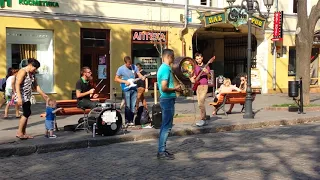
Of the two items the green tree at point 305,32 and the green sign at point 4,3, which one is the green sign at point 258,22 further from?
the green sign at point 4,3

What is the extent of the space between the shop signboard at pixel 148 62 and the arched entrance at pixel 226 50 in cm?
484

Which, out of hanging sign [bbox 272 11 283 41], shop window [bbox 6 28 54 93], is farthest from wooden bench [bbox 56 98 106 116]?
hanging sign [bbox 272 11 283 41]

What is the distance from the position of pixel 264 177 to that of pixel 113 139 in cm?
408

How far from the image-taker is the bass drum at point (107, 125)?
991 centimetres

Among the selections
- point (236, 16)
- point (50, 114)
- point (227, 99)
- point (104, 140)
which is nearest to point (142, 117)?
point (104, 140)

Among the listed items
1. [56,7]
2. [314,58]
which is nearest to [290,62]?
[314,58]

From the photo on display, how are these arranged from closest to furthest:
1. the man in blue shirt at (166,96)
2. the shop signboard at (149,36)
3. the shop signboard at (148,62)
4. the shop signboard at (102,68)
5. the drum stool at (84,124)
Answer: the man in blue shirt at (166,96) < the drum stool at (84,124) < the shop signboard at (102,68) < the shop signboard at (149,36) < the shop signboard at (148,62)

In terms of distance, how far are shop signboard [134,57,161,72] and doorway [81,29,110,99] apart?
1.72 metres

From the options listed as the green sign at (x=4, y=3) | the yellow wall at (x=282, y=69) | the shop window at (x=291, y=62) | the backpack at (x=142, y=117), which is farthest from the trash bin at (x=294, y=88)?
the shop window at (x=291, y=62)

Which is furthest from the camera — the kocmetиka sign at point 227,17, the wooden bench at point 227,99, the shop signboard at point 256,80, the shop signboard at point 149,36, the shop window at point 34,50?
the shop signboard at point 256,80

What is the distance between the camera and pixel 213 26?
950 inches

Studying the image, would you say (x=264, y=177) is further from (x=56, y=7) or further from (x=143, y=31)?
(x=143, y=31)

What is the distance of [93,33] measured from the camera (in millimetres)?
20172

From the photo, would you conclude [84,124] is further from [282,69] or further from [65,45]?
[282,69]
